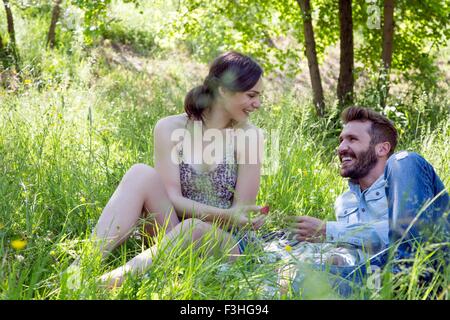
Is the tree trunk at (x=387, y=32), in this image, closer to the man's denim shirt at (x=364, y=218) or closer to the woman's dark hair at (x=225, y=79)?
the woman's dark hair at (x=225, y=79)

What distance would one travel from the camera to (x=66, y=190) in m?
3.73

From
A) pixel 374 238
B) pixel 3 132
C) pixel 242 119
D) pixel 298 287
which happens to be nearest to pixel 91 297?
pixel 298 287

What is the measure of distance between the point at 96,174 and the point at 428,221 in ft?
7.65

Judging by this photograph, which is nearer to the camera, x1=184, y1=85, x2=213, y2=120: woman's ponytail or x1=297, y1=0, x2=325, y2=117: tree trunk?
x1=184, y1=85, x2=213, y2=120: woman's ponytail

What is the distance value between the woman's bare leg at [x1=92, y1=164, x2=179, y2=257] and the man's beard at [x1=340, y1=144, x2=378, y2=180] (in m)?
0.94

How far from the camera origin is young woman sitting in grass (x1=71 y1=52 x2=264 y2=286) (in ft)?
10.7

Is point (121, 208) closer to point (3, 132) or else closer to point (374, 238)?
point (374, 238)

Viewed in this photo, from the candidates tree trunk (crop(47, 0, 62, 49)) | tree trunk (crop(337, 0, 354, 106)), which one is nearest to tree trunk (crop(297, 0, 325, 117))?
tree trunk (crop(337, 0, 354, 106))

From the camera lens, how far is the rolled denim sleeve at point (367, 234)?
2.95 metres

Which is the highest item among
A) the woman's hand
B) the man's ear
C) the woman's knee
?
the man's ear

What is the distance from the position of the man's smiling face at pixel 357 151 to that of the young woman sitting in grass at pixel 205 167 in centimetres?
52

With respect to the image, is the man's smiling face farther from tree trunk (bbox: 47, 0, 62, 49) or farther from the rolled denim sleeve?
tree trunk (bbox: 47, 0, 62, 49)

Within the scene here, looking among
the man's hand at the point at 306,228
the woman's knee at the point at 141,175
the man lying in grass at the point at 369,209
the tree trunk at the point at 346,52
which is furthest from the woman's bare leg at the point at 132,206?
the tree trunk at the point at 346,52

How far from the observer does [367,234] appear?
3.02 meters
